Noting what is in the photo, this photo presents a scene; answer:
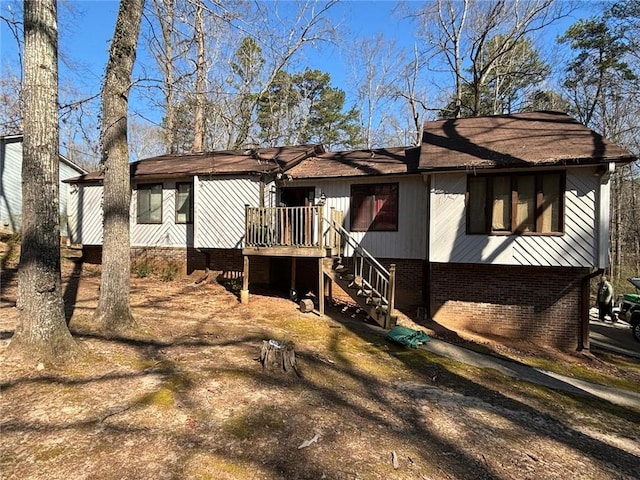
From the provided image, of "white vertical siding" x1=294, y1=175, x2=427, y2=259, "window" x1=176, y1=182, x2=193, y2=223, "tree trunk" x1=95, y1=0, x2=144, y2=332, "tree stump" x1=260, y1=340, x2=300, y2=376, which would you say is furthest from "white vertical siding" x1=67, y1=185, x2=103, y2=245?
"tree stump" x1=260, y1=340, x2=300, y2=376

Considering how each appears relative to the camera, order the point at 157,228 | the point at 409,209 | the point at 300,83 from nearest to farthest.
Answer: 1. the point at 409,209
2. the point at 157,228
3. the point at 300,83

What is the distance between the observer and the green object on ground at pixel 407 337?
8.23 m

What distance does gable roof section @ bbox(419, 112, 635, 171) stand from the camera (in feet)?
29.7

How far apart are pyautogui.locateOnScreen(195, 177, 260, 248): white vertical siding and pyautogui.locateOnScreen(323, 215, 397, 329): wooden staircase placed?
2.89 meters

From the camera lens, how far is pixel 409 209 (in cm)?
1145

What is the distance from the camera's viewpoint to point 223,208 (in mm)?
12289

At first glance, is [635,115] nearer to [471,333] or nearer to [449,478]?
[471,333]

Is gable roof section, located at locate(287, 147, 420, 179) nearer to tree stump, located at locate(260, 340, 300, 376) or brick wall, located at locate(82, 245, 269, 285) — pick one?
brick wall, located at locate(82, 245, 269, 285)

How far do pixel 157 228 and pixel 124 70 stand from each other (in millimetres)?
7525

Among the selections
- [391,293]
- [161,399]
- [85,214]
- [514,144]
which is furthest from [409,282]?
[85,214]

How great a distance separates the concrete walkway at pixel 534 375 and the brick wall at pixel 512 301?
87.2 inches

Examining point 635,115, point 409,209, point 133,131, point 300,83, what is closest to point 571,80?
point 635,115

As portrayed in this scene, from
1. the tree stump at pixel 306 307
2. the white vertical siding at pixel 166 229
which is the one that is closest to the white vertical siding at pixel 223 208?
the white vertical siding at pixel 166 229

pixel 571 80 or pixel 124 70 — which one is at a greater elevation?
pixel 571 80
